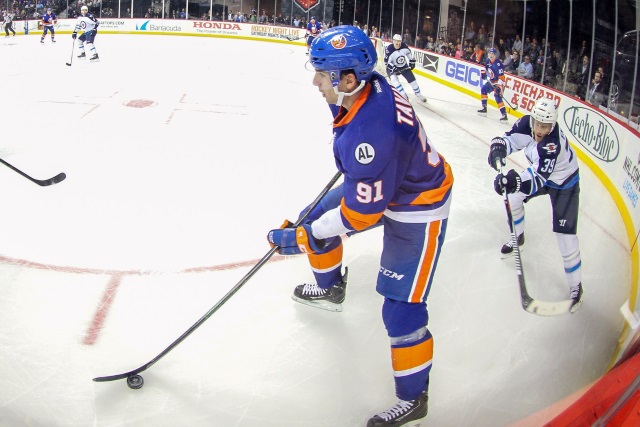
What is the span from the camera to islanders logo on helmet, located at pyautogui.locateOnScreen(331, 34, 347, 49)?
159 centimetres

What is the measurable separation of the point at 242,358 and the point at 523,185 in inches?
61.1

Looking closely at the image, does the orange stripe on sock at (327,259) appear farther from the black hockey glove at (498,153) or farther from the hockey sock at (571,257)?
the hockey sock at (571,257)

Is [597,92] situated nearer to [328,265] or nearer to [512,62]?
[328,265]

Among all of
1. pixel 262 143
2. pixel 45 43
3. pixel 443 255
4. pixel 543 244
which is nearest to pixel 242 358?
pixel 443 255

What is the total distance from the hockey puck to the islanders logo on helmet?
54.7 inches

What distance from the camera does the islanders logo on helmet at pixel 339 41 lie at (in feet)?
5.23

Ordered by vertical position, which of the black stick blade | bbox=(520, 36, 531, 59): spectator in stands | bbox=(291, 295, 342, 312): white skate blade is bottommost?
bbox=(291, 295, 342, 312): white skate blade

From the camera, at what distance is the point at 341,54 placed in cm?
159

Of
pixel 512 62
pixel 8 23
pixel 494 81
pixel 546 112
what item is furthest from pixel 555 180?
pixel 8 23

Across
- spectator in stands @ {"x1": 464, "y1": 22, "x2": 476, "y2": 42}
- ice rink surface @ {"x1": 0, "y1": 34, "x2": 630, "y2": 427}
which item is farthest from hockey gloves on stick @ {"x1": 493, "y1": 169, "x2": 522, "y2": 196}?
spectator in stands @ {"x1": 464, "y1": 22, "x2": 476, "y2": 42}

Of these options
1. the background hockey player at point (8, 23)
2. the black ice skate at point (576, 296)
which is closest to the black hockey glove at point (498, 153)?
the black ice skate at point (576, 296)

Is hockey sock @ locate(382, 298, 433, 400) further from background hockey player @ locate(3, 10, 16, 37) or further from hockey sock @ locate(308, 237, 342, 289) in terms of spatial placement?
background hockey player @ locate(3, 10, 16, 37)

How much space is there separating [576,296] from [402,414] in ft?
4.08

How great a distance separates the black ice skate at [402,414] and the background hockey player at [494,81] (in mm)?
4852
